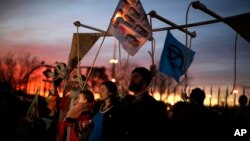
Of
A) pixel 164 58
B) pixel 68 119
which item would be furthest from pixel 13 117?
pixel 164 58

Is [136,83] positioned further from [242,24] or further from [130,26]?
[242,24]

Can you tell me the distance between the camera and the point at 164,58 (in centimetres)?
753

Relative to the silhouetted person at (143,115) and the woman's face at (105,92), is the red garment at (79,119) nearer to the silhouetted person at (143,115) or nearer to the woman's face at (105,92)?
the woman's face at (105,92)

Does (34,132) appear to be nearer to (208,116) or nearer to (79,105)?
(79,105)

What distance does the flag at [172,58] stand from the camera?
24.7 feet

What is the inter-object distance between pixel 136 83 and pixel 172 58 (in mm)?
2227

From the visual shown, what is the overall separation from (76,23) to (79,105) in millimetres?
2881

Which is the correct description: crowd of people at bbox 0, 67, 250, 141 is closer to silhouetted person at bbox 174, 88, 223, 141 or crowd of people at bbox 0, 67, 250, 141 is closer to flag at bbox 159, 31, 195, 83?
silhouetted person at bbox 174, 88, 223, 141

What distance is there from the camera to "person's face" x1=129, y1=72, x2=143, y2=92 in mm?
5562

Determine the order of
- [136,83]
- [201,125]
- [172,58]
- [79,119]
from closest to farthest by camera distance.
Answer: [136,83] < [201,125] < [79,119] < [172,58]

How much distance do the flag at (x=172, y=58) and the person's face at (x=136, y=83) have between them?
1.88 m

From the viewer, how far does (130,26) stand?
6.90m

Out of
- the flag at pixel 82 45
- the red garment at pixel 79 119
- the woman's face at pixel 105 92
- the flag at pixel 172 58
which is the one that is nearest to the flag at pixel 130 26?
the flag at pixel 172 58

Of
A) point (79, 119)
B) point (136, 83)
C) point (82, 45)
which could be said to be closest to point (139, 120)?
point (136, 83)
